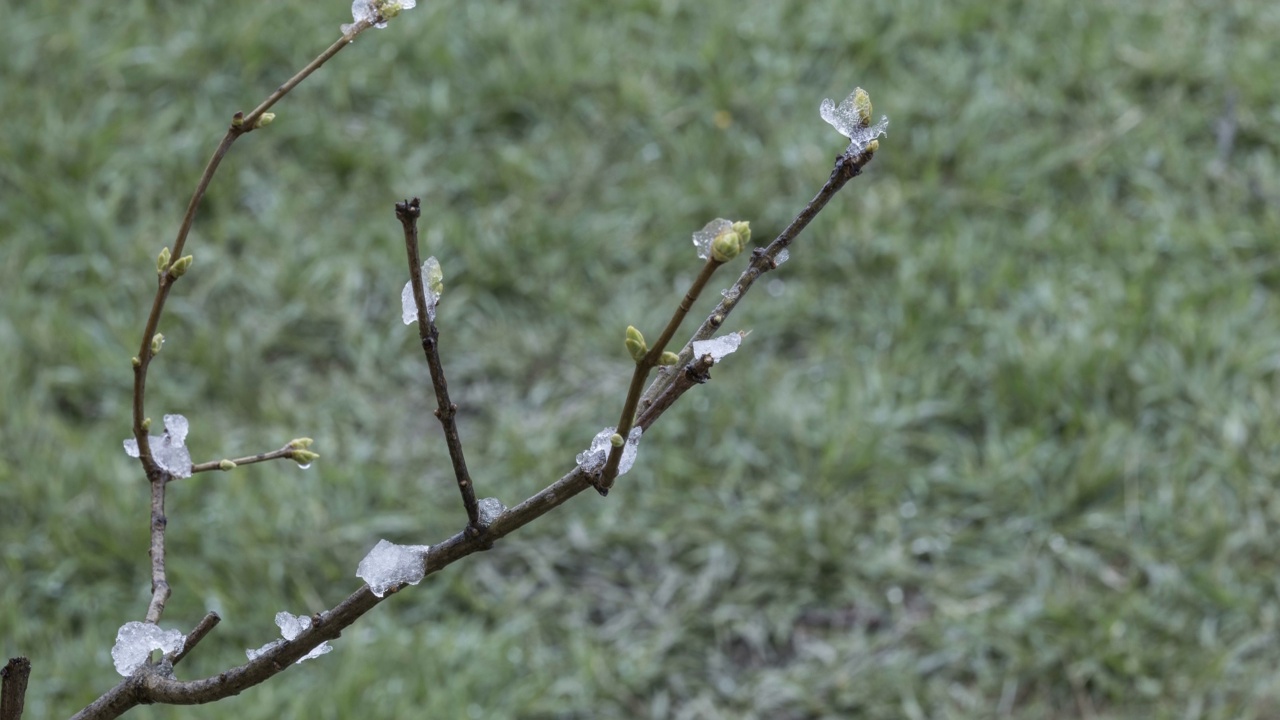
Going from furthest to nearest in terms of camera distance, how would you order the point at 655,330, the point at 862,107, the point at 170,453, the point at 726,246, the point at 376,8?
the point at 655,330 → the point at 170,453 → the point at 376,8 → the point at 862,107 → the point at 726,246

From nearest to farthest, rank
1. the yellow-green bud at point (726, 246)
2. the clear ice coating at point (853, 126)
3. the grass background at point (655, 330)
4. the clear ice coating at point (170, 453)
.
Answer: the yellow-green bud at point (726, 246)
the clear ice coating at point (853, 126)
the clear ice coating at point (170, 453)
the grass background at point (655, 330)

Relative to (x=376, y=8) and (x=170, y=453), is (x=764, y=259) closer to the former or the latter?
(x=376, y=8)

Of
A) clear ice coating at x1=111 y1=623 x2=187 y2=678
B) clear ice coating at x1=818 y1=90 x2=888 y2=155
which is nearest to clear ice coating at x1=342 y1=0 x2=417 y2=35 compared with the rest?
clear ice coating at x1=818 y1=90 x2=888 y2=155

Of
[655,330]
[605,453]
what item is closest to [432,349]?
[605,453]

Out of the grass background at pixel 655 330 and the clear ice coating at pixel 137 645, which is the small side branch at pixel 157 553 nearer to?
the clear ice coating at pixel 137 645

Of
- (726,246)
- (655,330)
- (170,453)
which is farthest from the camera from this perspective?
(655,330)

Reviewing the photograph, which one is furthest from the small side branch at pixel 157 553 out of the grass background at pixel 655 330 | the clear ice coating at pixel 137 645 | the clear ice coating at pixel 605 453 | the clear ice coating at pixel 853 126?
the grass background at pixel 655 330

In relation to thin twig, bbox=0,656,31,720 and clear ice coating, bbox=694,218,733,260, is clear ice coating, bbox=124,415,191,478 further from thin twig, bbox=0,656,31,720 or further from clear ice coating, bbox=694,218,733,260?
clear ice coating, bbox=694,218,733,260

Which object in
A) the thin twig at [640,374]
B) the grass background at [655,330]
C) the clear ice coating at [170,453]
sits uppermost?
the grass background at [655,330]
